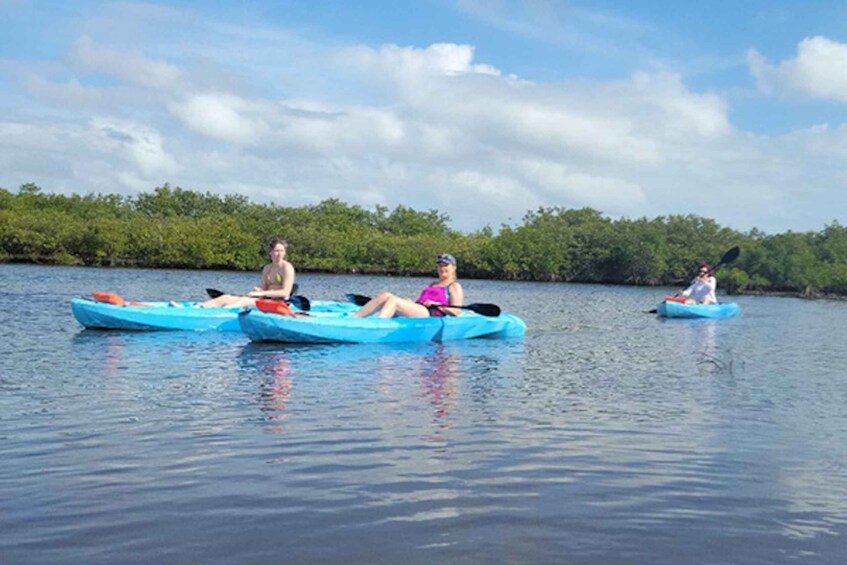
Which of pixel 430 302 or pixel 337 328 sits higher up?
pixel 430 302

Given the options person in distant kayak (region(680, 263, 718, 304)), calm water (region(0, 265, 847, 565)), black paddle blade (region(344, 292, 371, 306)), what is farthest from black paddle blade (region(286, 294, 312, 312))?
person in distant kayak (region(680, 263, 718, 304))

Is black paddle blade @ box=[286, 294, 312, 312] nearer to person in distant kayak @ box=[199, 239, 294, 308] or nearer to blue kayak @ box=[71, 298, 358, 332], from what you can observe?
person in distant kayak @ box=[199, 239, 294, 308]

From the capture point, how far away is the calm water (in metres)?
4.62

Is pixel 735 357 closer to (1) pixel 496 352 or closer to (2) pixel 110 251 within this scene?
(1) pixel 496 352

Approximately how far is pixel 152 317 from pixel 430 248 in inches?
A: 2366

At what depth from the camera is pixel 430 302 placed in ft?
49.5

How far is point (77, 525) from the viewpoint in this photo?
470 cm

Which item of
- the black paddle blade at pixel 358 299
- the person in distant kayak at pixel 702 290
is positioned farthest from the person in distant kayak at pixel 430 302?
the person in distant kayak at pixel 702 290

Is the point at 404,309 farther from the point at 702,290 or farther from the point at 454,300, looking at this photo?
the point at 702,290

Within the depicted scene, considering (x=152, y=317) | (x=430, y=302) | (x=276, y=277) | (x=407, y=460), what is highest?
(x=276, y=277)

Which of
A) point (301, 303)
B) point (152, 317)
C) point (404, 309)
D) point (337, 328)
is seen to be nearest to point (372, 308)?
point (404, 309)

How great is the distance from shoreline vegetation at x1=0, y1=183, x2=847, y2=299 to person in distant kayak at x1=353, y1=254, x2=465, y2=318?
46543mm

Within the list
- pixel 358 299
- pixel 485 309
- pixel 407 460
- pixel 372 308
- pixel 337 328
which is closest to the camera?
pixel 407 460

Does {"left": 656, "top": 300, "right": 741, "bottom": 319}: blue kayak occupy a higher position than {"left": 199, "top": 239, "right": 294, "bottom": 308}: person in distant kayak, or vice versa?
{"left": 199, "top": 239, "right": 294, "bottom": 308}: person in distant kayak
